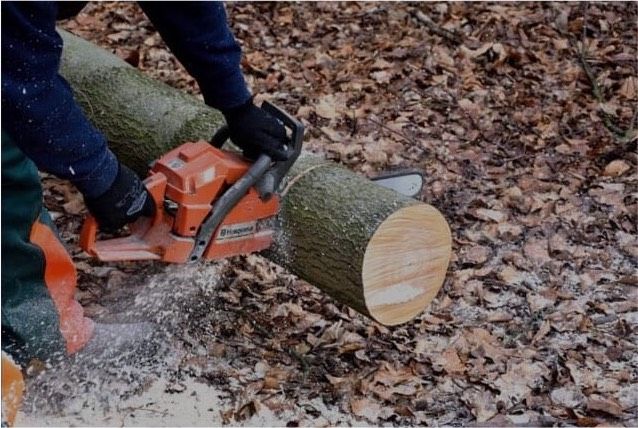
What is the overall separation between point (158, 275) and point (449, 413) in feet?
4.72

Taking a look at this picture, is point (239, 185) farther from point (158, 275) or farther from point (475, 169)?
point (475, 169)

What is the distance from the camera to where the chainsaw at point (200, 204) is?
3.08 meters

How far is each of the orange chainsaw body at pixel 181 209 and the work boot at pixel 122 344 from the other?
1.40 feet

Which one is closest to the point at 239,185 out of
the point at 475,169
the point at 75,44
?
the point at 75,44

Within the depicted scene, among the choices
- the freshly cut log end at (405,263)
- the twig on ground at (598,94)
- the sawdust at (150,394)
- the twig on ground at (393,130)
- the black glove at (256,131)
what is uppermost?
the black glove at (256,131)

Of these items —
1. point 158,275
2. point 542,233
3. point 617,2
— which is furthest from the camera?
point 617,2

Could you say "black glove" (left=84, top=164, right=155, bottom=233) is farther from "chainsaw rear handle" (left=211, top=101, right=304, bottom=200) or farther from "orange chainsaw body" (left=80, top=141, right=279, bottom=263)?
"chainsaw rear handle" (left=211, top=101, right=304, bottom=200)

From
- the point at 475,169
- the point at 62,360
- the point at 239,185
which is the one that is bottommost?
the point at 475,169

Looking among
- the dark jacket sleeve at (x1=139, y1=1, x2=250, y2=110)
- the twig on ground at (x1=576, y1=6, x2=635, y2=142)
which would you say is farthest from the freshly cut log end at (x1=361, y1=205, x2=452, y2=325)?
the twig on ground at (x1=576, y1=6, x2=635, y2=142)

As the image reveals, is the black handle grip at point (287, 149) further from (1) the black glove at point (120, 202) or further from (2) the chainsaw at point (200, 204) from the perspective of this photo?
(1) the black glove at point (120, 202)

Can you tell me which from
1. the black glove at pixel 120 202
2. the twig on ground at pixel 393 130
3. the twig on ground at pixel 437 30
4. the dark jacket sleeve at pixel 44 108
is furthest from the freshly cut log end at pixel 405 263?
the twig on ground at pixel 437 30

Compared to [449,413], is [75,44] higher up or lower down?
higher up

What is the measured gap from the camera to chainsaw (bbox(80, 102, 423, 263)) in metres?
3.08

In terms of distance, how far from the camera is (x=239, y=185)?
10.4 ft
